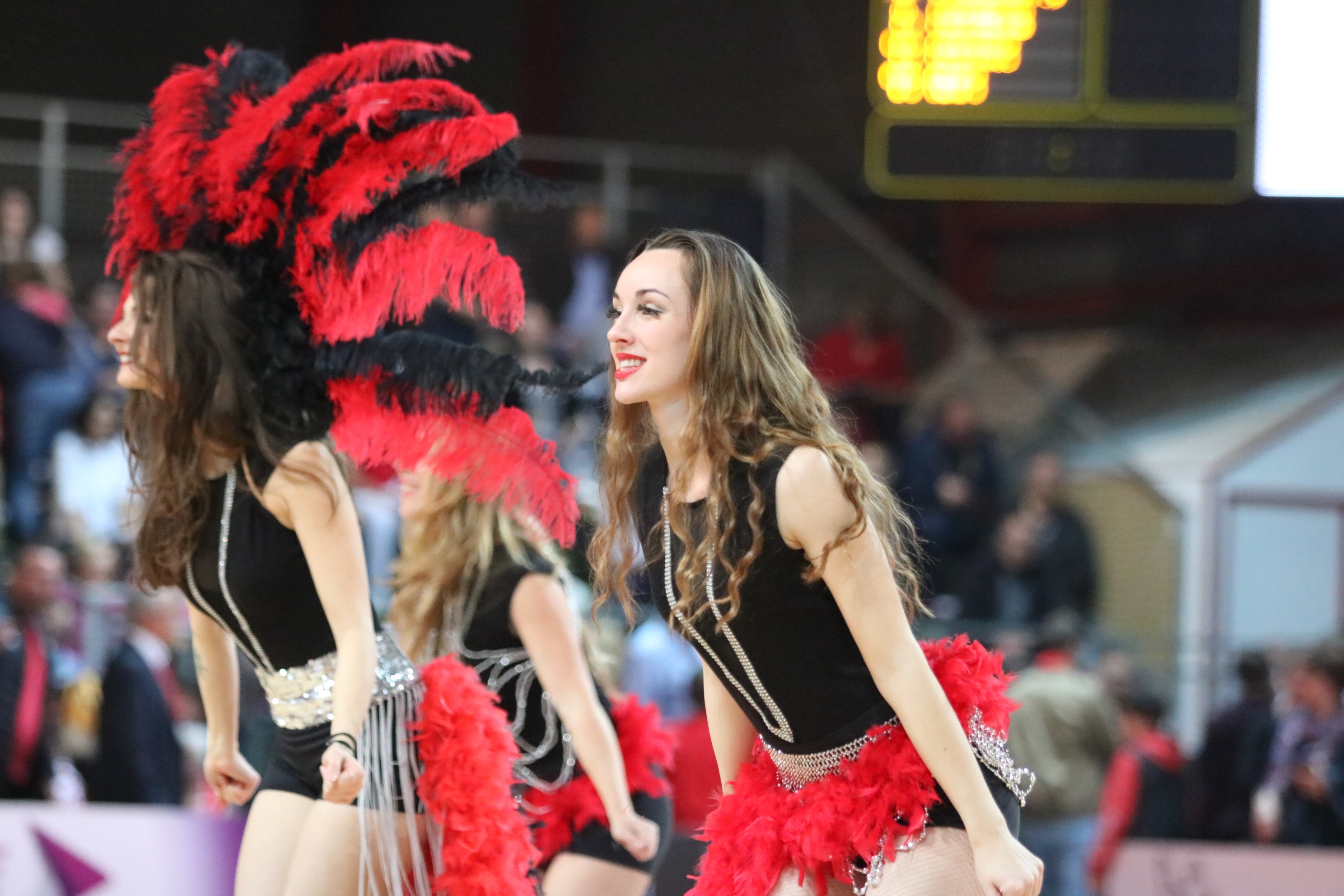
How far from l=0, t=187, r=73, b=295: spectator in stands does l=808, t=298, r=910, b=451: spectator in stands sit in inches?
154

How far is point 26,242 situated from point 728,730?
5849 mm

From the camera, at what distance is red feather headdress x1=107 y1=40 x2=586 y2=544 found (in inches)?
107

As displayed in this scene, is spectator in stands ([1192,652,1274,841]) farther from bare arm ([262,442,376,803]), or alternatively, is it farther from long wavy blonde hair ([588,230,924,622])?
bare arm ([262,442,376,803])

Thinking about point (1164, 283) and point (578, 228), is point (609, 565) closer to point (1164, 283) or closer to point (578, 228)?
point (578, 228)

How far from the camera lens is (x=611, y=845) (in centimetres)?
344

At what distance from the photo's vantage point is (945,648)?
7.90ft

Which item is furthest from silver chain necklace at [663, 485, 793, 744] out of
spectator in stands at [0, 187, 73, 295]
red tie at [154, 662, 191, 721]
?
spectator in stands at [0, 187, 73, 295]

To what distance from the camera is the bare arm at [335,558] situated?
260 centimetres

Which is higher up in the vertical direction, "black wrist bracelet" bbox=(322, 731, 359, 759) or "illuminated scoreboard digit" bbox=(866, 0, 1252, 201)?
"illuminated scoreboard digit" bbox=(866, 0, 1252, 201)

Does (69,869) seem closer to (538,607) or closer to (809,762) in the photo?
(538,607)

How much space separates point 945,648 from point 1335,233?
408 inches

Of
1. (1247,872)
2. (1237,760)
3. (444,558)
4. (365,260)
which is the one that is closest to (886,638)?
(365,260)

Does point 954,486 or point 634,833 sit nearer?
point 634,833

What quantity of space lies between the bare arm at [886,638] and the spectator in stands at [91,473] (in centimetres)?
528
